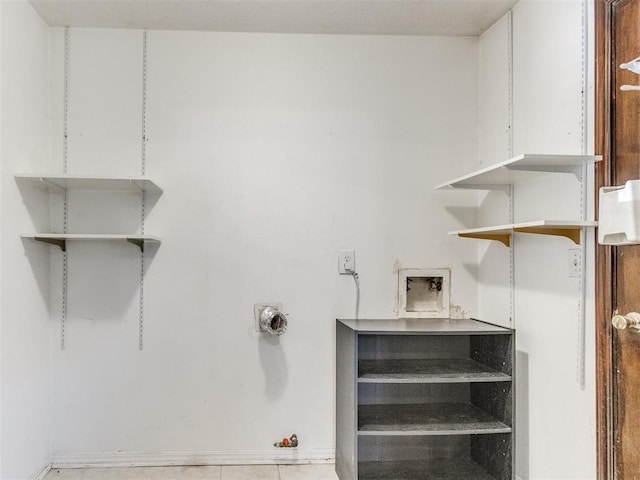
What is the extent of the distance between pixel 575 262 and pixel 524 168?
0.39 metres

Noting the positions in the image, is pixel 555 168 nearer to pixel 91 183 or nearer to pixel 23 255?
pixel 91 183

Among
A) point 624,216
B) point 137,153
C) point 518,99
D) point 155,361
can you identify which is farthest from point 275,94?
point 624,216

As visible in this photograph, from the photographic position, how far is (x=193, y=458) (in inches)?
94.0

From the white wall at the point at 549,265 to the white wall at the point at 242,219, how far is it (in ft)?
1.43

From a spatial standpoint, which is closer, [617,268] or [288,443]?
[617,268]

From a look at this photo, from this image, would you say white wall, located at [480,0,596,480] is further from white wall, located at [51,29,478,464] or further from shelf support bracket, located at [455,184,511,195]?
white wall, located at [51,29,478,464]

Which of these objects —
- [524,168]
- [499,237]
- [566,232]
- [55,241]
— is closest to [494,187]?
[499,237]

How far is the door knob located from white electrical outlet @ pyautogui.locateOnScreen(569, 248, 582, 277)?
286 millimetres

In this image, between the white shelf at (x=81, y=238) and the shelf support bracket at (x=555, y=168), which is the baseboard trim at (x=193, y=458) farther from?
the shelf support bracket at (x=555, y=168)

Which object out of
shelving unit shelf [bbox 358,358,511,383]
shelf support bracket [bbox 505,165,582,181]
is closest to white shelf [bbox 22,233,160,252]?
shelving unit shelf [bbox 358,358,511,383]

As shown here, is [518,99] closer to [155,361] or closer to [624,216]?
[624,216]

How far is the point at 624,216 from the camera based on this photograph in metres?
1.36

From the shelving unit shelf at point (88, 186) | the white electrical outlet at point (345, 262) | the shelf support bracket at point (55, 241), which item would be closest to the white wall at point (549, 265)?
the white electrical outlet at point (345, 262)

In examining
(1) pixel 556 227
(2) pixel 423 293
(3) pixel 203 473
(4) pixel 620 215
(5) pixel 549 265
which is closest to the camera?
(4) pixel 620 215
